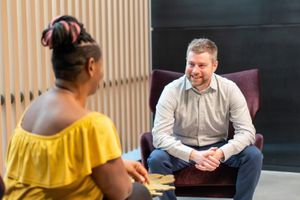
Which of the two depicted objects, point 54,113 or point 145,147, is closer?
point 54,113

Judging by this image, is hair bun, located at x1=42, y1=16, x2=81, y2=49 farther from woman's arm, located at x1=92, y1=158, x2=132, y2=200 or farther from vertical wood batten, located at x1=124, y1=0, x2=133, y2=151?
vertical wood batten, located at x1=124, y1=0, x2=133, y2=151

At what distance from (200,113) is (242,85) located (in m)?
0.43

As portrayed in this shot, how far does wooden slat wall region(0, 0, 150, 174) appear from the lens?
11.2ft

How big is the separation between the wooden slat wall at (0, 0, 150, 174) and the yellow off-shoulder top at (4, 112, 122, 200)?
1689mm

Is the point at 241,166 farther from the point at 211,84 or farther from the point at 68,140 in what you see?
the point at 68,140

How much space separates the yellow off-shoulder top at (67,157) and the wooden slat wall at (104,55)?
169 centimetres

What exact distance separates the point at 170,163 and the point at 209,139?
1.14 feet

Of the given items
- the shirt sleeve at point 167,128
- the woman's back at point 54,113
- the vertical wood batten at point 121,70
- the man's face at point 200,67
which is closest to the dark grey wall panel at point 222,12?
Answer: the vertical wood batten at point 121,70

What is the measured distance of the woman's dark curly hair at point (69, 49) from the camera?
5.77ft

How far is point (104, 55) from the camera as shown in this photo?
4.40 metres

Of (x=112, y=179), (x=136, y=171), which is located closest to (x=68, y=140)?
(x=112, y=179)

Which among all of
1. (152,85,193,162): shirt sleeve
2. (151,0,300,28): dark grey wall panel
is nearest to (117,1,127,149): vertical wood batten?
(151,0,300,28): dark grey wall panel

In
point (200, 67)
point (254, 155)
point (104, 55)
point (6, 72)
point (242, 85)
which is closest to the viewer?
point (254, 155)

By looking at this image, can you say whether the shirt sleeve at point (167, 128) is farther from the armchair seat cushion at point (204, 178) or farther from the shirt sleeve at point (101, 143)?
the shirt sleeve at point (101, 143)
